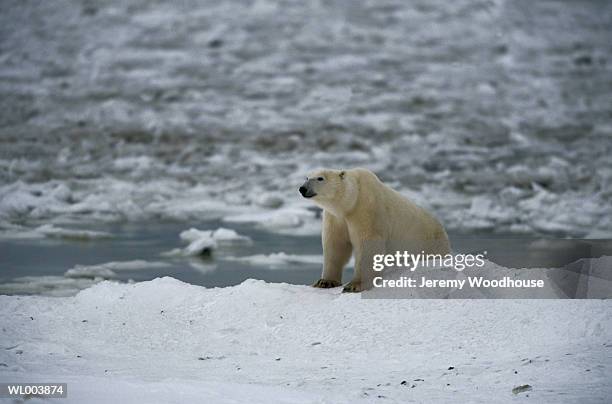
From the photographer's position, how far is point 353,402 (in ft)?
8.68

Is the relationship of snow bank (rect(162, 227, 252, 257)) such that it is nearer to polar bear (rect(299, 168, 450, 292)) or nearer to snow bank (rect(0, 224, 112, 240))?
snow bank (rect(0, 224, 112, 240))

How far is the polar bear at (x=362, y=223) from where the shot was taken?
162 inches

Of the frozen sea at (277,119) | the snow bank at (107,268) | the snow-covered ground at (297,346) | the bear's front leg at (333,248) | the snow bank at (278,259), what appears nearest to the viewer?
the snow-covered ground at (297,346)

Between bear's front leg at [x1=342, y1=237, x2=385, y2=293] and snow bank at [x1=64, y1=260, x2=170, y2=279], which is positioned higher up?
snow bank at [x1=64, y1=260, x2=170, y2=279]

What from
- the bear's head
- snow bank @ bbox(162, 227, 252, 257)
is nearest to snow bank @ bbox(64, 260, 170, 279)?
snow bank @ bbox(162, 227, 252, 257)

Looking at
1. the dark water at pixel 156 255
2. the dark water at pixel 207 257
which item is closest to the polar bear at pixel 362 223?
the dark water at pixel 207 257

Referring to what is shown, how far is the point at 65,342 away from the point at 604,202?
6.91 metres

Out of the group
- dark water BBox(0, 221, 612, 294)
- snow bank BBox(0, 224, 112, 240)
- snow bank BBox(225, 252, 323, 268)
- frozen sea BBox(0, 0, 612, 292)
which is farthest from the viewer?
frozen sea BBox(0, 0, 612, 292)

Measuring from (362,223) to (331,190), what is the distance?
0.74ft

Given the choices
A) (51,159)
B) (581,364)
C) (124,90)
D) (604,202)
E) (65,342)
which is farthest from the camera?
(124,90)

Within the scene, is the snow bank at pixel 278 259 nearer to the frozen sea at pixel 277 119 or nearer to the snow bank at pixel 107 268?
the frozen sea at pixel 277 119

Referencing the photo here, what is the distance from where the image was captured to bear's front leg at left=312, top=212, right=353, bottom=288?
14.2ft

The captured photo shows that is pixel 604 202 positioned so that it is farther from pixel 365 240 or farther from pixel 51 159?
pixel 51 159

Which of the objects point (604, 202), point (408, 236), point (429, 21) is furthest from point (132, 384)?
point (429, 21)
